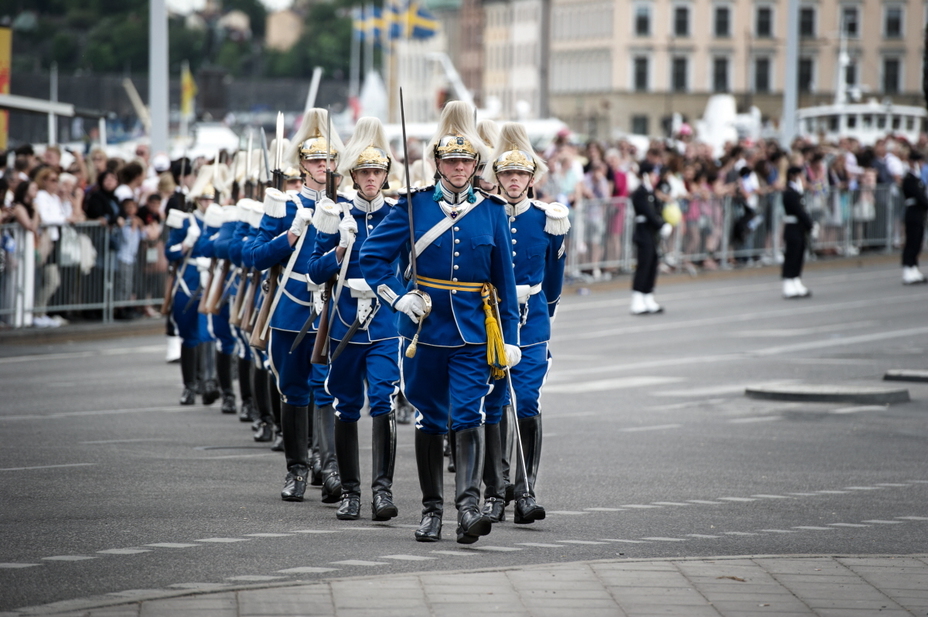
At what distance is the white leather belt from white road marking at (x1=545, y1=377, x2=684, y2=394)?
20.6 feet

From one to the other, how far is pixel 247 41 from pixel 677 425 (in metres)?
172

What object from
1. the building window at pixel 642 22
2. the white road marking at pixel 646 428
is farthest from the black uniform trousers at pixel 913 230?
the building window at pixel 642 22

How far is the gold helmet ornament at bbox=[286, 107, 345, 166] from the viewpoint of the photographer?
10.9m

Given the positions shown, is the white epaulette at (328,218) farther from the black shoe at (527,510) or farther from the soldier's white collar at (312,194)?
the black shoe at (527,510)

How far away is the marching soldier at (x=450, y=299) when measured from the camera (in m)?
8.99

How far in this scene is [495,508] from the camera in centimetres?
962

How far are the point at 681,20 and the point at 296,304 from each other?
116096 millimetres

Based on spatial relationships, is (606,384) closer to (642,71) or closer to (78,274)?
(78,274)

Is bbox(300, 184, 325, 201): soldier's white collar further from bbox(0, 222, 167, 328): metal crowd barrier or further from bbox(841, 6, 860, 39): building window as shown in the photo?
bbox(841, 6, 860, 39): building window

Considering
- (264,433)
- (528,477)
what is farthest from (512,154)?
(264,433)

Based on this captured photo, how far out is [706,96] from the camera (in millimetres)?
122812

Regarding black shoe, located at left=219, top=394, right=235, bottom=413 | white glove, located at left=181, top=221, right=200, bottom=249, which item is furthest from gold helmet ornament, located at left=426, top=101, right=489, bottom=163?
white glove, located at left=181, top=221, right=200, bottom=249

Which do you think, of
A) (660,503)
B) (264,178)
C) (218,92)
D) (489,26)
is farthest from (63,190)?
(489,26)

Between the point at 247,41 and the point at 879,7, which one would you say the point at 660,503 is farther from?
the point at 247,41
